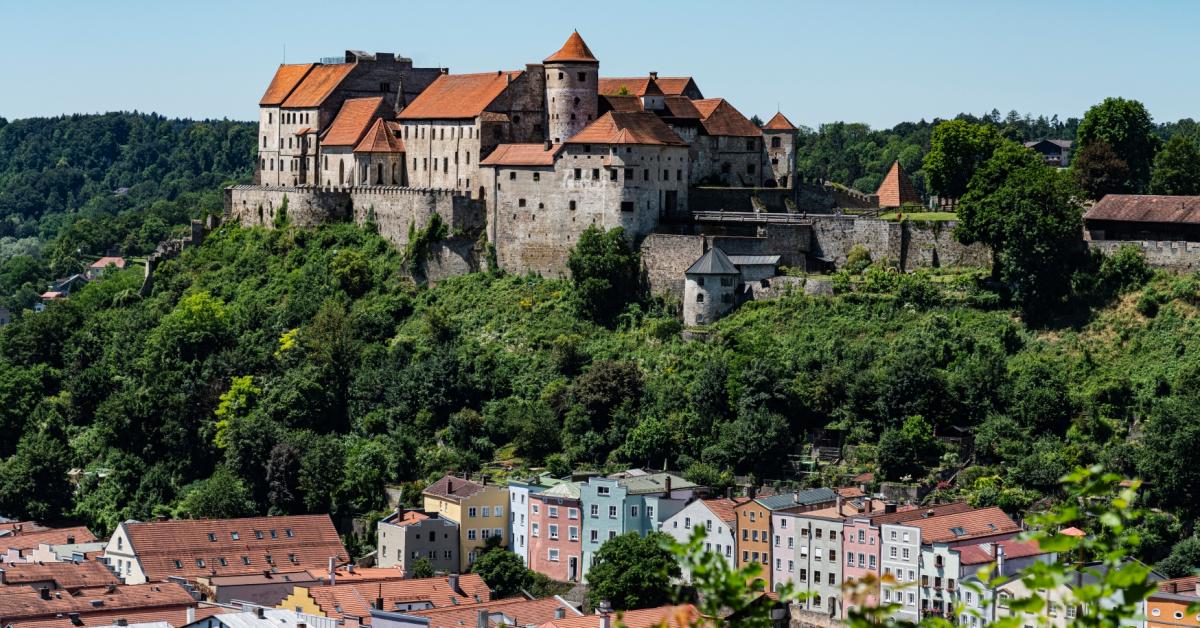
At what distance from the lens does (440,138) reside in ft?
277

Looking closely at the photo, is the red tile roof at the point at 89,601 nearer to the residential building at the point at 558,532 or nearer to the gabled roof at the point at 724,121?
the residential building at the point at 558,532

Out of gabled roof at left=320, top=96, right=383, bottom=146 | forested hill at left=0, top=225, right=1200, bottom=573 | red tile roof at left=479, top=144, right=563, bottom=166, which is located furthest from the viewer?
gabled roof at left=320, top=96, right=383, bottom=146

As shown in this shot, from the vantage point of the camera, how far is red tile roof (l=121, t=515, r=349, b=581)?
218 ft

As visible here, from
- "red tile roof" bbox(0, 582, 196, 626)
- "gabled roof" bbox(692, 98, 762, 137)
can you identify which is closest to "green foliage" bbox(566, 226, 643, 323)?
"gabled roof" bbox(692, 98, 762, 137)

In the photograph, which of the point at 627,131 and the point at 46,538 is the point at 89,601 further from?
the point at 627,131

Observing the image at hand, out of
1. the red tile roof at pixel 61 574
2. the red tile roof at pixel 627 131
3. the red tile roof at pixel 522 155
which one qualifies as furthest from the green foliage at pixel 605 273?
the red tile roof at pixel 61 574

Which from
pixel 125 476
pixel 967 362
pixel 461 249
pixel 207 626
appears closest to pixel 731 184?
pixel 461 249

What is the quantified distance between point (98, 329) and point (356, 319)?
620 inches

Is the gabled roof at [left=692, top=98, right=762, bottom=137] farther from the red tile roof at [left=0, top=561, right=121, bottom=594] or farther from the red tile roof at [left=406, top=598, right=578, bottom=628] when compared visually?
the red tile roof at [left=0, top=561, right=121, bottom=594]

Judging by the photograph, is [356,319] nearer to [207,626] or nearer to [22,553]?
[22,553]

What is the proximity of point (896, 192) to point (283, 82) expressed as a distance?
1258 inches

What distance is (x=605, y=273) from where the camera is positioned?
74.2m

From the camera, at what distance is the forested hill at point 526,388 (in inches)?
2490

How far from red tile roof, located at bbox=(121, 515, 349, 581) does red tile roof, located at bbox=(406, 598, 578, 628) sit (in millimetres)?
9780
